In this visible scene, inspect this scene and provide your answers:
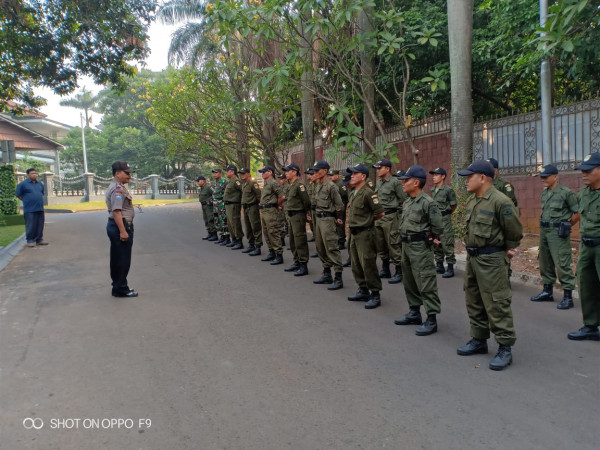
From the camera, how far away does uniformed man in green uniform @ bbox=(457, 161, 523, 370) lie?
4098 millimetres

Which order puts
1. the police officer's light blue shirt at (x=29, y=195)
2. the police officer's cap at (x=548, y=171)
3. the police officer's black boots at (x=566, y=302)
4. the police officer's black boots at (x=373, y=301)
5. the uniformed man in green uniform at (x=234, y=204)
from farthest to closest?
1. the police officer's light blue shirt at (x=29, y=195)
2. the uniformed man in green uniform at (x=234, y=204)
3. the police officer's cap at (x=548, y=171)
4. the police officer's black boots at (x=373, y=301)
5. the police officer's black boots at (x=566, y=302)

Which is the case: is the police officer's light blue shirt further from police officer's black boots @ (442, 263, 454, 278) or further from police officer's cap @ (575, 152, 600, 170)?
police officer's cap @ (575, 152, 600, 170)

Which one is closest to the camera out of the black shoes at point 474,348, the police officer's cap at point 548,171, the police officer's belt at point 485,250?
the police officer's belt at point 485,250

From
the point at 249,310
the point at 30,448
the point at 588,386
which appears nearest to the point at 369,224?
the point at 249,310

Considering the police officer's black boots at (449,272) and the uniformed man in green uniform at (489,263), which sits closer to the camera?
the uniformed man in green uniform at (489,263)

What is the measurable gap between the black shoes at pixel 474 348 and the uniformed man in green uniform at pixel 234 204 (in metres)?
7.26

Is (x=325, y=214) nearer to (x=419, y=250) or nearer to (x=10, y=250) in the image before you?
(x=419, y=250)

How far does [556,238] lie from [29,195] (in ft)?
36.4

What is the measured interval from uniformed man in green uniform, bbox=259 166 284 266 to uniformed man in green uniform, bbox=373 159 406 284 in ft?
7.02

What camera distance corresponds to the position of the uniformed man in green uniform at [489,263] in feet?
13.4

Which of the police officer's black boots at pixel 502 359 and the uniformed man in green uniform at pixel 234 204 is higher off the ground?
the uniformed man in green uniform at pixel 234 204

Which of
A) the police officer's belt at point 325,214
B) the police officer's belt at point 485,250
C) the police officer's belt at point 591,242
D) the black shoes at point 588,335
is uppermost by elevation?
the police officer's belt at point 325,214

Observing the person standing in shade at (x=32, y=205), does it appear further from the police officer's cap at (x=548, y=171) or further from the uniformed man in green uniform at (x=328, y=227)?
the police officer's cap at (x=548, y=171)

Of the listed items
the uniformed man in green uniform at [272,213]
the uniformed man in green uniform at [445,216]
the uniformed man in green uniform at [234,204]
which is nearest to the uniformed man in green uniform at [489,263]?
the uniformed man in green uniform at [445,216]
